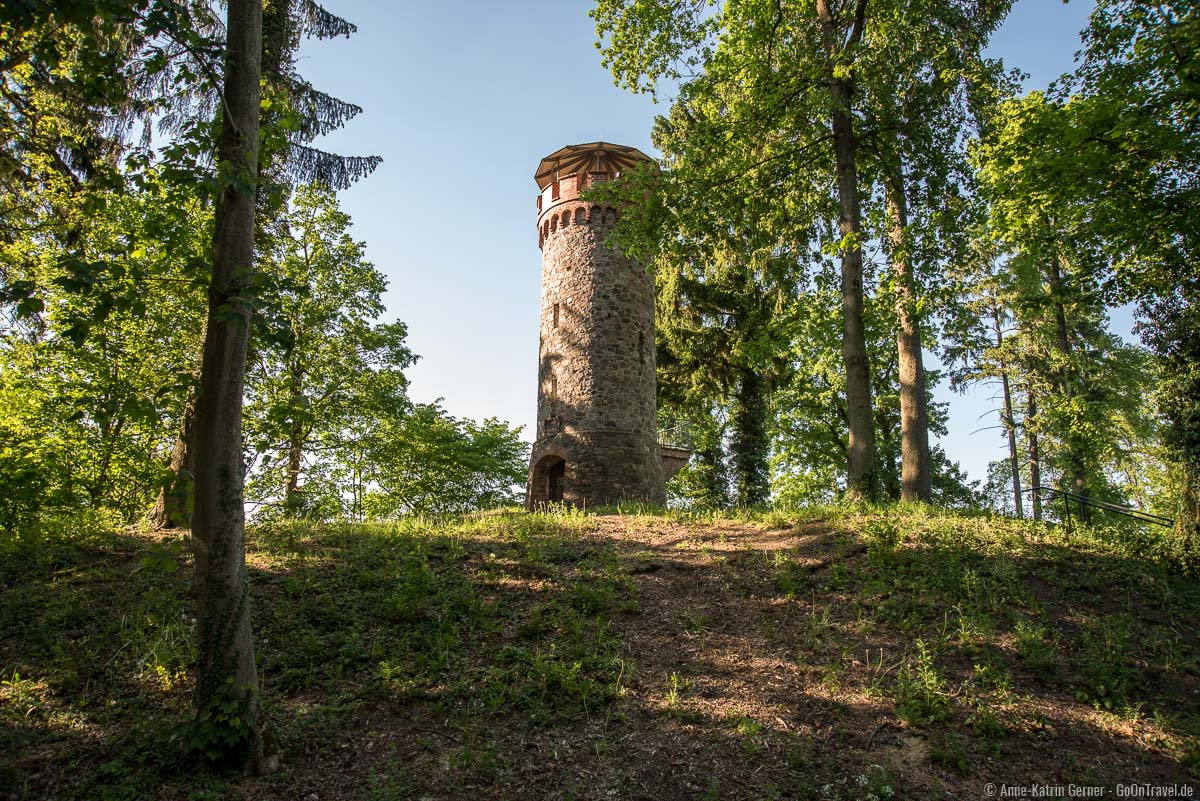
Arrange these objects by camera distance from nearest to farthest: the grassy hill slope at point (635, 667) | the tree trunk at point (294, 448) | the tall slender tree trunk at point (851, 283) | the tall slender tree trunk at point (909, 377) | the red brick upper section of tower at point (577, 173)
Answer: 1. the grassy hill slope at point (635, 667)
2. the tall slender tree trunk at point (851, 283)
3. the tall slender tree trunk at point (909, 377)
4. the tree trunk at point (294, 448)
5. the red brick upper section of tower at point (577, 173)

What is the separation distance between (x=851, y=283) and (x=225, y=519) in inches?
406

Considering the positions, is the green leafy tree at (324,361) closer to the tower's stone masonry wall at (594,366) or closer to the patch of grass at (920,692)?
the tower's stone masonry wall at (594,366)

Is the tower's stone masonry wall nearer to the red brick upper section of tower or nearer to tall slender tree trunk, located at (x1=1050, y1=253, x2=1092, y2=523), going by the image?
the red brick upper section of tower

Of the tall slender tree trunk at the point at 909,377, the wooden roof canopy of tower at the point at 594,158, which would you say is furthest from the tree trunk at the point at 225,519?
the wooden roof canopy of tower at the point at 594,158

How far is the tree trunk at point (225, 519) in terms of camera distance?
456 cm

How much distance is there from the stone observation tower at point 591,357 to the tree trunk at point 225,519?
11.2 m

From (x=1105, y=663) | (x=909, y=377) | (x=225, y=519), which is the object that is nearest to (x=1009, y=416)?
(x=909, y=377)

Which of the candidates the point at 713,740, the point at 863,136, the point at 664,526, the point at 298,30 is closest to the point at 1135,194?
the point at 863,136

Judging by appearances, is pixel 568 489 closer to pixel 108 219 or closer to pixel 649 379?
pixel 649 379

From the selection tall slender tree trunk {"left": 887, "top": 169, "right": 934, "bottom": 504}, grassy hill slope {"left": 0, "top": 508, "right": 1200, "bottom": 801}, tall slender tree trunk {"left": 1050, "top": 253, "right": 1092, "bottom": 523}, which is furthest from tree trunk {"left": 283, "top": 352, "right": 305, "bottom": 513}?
tall slender tree trunk {"left": 1050, "top": 253, "right": 1092, "bottom": 523}

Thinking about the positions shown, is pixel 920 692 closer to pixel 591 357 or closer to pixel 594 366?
pixel 594 366

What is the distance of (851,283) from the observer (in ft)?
38.4

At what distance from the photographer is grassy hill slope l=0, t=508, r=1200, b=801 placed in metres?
4.90

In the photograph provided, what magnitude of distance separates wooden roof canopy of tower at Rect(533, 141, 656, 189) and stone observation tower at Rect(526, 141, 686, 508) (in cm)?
3
